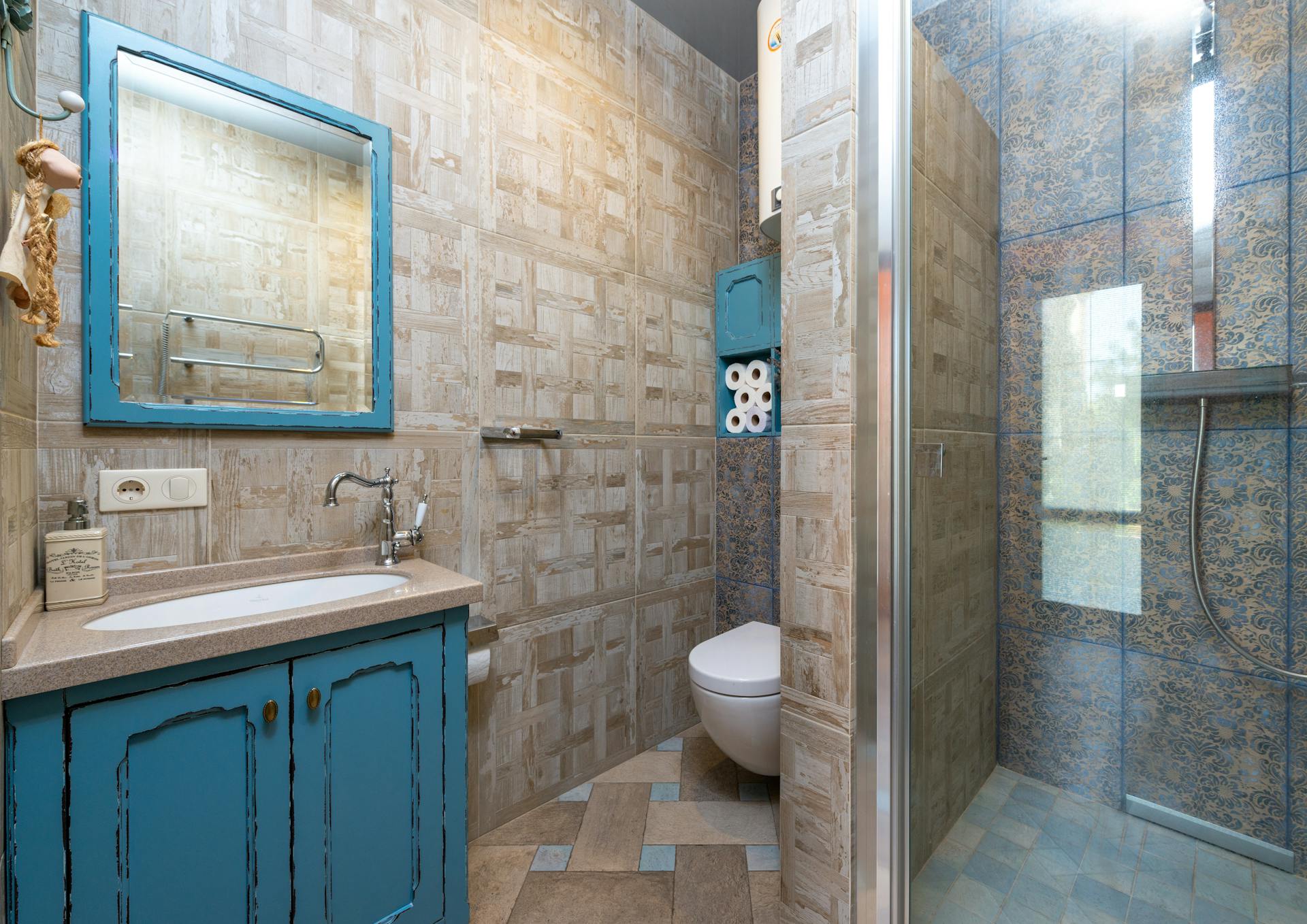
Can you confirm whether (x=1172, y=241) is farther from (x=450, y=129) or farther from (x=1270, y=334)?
(x=450, y=129)

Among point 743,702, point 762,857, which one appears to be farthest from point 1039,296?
point 762,857

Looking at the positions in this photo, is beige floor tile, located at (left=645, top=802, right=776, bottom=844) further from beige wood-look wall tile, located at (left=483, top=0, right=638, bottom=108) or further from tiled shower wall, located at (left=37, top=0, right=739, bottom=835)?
beige wood-look wall tile, located at (left=483, top=0, right=638, bottom=108)

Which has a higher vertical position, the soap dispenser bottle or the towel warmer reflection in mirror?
the towel warmer reflection in mirror

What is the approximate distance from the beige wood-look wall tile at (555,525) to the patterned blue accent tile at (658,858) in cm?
73

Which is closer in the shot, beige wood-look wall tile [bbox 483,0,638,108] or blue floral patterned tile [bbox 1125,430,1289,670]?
blue floral patterned tile [bbox 1125,430,1289,670]

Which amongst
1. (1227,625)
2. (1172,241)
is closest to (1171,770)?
(1227,625)

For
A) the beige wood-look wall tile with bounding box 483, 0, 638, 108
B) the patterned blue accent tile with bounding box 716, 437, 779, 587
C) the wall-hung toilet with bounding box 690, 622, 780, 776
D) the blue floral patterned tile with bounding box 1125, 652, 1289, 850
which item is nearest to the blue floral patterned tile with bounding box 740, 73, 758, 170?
the beige wood-look wall tile with bounding box 483, 0, 638, 108

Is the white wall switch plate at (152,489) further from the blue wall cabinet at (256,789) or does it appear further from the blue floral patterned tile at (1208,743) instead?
the blue floral patterned tile at (1208,743)

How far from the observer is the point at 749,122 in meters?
2.54

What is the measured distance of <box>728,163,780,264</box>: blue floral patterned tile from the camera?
2477 millimetres

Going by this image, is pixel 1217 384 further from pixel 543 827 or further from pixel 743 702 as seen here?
pixel 543 827

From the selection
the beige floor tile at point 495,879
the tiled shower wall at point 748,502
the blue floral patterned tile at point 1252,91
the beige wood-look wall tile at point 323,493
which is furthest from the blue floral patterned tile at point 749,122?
the beige floor tile at point 495,879

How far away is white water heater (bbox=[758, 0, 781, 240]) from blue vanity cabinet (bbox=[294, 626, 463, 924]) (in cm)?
174

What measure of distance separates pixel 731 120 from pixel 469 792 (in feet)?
9.16
